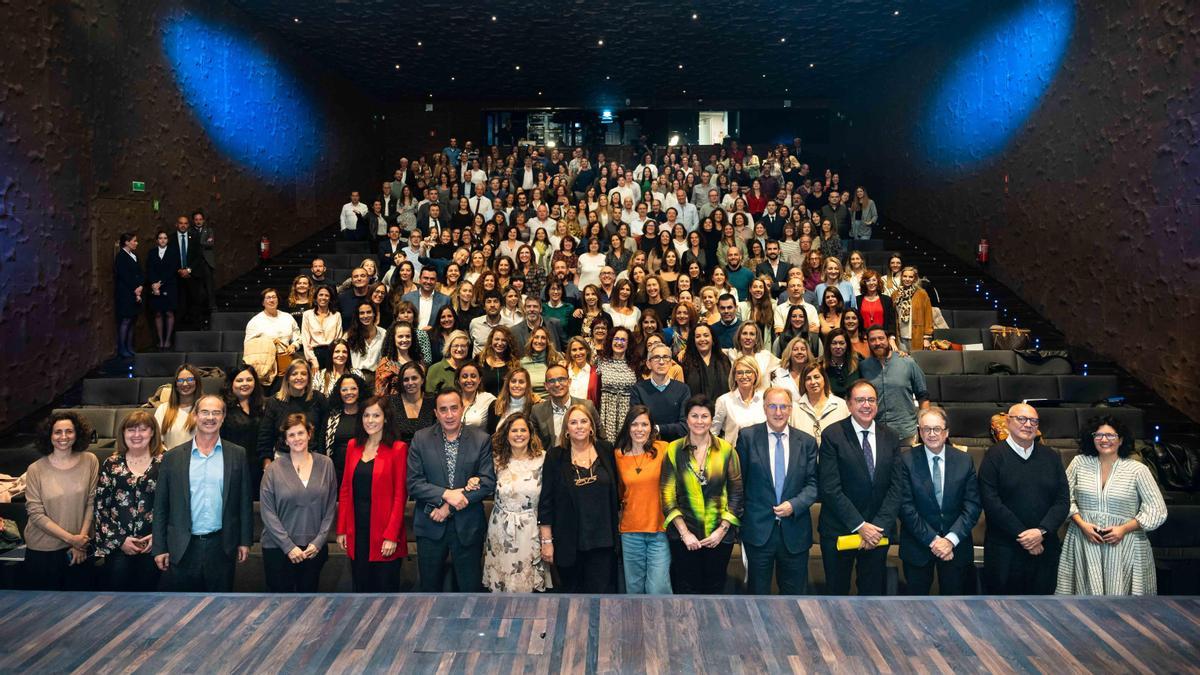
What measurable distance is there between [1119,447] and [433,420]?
137 inches

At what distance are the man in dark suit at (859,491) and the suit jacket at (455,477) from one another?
162 cm

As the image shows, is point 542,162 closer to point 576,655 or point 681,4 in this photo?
point 681,4

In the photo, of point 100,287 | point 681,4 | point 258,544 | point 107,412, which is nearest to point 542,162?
point 681,4

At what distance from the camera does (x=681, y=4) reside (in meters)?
10.6

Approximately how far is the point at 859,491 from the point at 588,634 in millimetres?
1478

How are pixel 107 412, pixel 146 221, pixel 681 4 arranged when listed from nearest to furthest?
pixel 107 412 → pixel 146 221 → pixel 681 4

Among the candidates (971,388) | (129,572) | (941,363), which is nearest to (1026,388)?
(971,388)

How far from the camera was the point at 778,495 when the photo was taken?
434 cm

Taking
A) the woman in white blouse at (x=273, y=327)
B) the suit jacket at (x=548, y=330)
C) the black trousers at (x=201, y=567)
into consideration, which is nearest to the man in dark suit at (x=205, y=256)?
the woman in white blouse at (x=273, y=327)

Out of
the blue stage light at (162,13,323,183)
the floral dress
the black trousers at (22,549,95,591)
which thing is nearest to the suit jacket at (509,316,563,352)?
the floral dress

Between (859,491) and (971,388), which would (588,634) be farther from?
(971,388)

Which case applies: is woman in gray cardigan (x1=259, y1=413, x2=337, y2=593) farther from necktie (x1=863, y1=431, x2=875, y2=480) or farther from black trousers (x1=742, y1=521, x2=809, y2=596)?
necktie (x1=863, y1=431, x2=875, y2=480)

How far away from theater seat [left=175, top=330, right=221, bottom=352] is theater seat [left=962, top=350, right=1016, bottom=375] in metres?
6.42

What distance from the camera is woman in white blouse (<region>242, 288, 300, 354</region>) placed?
646 cm
